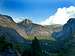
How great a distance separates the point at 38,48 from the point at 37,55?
2.25 metres

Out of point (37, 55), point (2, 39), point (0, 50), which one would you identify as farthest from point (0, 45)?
point (37, 55)

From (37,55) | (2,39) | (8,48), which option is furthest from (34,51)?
(2,39)

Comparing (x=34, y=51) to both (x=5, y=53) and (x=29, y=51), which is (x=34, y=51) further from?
(x=5, y=53)

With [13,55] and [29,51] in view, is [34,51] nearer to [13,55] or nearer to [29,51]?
[29,51]

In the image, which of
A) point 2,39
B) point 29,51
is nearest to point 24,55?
point 29,51

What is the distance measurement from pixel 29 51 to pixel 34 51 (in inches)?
63.0

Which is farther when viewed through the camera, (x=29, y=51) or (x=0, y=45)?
(x=0, y=45)

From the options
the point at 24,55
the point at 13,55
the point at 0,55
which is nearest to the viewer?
the point at 24,55

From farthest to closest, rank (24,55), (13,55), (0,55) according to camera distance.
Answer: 1. (13,55)
2. (0,55)
3. (24,55)

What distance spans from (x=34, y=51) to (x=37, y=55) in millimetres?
1227

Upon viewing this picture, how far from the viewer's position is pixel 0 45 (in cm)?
6862

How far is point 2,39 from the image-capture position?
74.4m

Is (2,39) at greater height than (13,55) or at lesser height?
greater

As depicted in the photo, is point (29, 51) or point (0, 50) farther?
point (0, 50)
